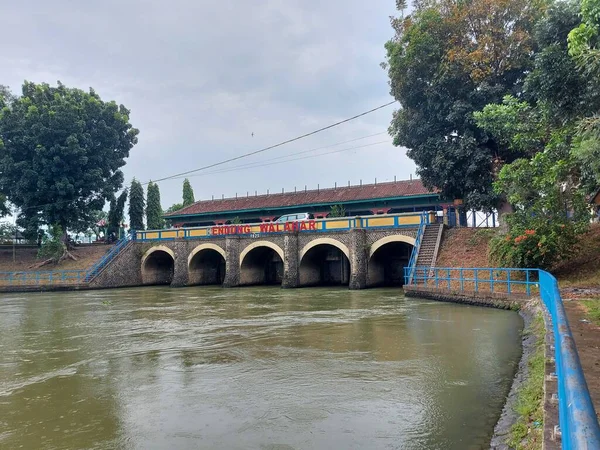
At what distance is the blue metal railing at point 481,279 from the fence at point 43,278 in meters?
19.1

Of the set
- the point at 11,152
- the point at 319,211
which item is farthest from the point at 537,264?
the point at 11,152

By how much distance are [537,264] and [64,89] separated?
30.2 metres

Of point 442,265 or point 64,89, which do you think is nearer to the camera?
point 442,265

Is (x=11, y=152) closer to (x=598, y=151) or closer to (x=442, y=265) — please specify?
(x=442, y=265)

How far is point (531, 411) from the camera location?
4391mm

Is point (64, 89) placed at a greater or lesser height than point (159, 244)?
greater

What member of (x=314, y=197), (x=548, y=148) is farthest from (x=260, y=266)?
(x=548, y=148)

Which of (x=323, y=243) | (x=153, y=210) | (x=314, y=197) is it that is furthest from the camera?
(x=153, y=210)

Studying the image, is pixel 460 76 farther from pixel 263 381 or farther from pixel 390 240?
pixel 263 381

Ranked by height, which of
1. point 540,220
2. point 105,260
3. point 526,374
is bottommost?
point 526,374

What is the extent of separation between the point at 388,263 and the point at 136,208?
22771mm

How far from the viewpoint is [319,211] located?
1184 inches

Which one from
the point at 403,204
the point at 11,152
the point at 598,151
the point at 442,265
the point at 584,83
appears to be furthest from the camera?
the point at 11,152

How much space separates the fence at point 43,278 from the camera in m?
26.2
